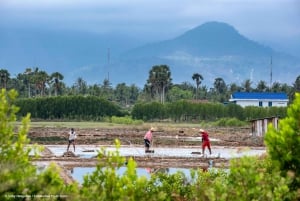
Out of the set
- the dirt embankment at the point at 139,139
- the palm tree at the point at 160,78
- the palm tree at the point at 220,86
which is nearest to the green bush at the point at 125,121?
the dirt embankment at the point at 139,139

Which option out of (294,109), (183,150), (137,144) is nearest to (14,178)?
(294,109)

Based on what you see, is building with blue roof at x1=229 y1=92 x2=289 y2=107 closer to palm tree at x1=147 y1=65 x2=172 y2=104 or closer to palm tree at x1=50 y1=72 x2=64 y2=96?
palm tree at x1=147 y1=65 x2=172 y2=104

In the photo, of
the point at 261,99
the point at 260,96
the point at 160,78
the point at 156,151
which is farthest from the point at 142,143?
the point at 260,96

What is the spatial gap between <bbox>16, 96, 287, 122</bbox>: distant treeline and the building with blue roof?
22177 millimetres

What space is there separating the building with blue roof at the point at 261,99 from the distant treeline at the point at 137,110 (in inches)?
873

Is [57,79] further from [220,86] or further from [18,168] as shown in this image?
[18,168]

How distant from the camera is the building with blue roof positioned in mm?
91250

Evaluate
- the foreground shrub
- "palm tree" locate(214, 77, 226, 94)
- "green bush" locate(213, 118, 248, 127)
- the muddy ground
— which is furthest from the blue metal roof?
the foreground shrub

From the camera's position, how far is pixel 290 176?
265 inches

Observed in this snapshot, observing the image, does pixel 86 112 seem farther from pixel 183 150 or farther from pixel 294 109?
pixel 294 109

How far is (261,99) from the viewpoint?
92.5 metres

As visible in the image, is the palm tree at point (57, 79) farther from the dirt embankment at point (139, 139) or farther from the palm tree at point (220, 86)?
the palm tree at point (220, 86)

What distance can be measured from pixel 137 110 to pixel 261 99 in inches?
1133

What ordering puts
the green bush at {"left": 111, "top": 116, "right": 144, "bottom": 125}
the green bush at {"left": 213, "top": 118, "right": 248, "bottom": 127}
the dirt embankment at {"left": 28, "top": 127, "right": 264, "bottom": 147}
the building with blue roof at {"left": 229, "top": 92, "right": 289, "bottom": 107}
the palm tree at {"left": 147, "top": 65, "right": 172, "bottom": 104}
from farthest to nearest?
1. the building with blue roof at {"left": 229, "top": 92, "right": 289, "bottom": 107}
2. the palm tree at {"left": 147, "top": 65, "right": 172, "bottom": 104}
3. the green bush at {"left": 111, "top": 116, "right": 144, "bottom": 125}
4. the green bush at {"left": 213, "top": 118, "right": 248, "bottom": 127}
5. the dirt embankment at {"left": 28, "top": 127, "right": 264, "bottom": 147}
